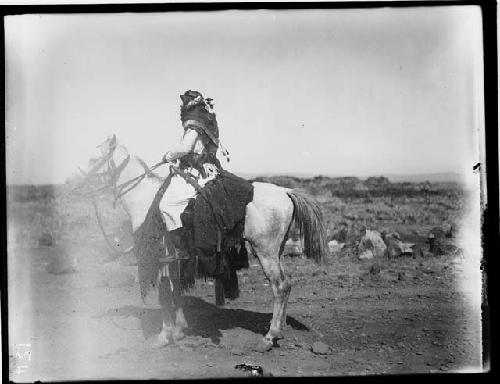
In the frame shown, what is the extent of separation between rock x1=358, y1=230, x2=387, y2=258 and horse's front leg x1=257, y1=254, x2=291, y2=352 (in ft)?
1.53

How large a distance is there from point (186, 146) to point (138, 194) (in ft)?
1.23

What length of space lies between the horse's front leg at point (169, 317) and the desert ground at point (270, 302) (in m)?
0.05

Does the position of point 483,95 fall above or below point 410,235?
above

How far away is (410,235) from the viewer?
128 inches

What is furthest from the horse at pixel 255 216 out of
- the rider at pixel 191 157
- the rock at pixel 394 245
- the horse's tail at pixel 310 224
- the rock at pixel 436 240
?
the rock at pixel 436 240

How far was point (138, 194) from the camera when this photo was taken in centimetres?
317

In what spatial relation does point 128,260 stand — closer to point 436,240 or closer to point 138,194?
point 138,194

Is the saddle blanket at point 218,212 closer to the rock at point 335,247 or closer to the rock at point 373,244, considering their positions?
the rock at point 335,247

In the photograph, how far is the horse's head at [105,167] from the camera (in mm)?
3172

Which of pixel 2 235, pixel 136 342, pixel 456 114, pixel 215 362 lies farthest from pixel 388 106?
pixel 2 235

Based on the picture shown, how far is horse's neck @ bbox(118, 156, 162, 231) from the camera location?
3.17m

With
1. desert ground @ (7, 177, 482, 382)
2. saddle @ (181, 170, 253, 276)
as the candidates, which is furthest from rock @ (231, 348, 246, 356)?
saddle @ (181, 170, 253, 276)

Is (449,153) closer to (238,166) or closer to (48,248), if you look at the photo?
(238,166)

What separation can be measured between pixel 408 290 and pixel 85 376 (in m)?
1.88
